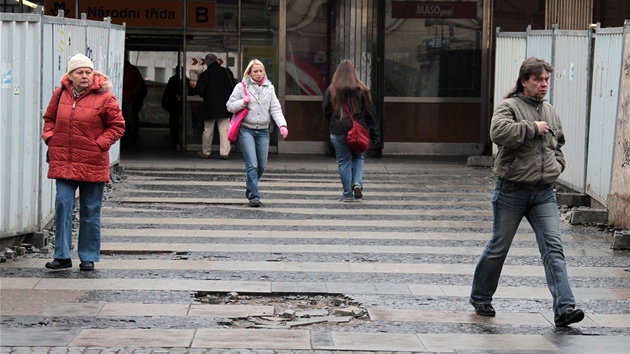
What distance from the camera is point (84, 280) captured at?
8484 mm

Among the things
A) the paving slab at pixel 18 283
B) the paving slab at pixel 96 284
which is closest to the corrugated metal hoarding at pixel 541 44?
the paving slab at pixel 96 284

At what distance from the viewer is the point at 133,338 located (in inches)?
264

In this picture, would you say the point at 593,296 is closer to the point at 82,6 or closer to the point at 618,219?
the point at 618,219

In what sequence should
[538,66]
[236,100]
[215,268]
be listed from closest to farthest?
1. [538,66]
2. [215,268]
3. [236,100]

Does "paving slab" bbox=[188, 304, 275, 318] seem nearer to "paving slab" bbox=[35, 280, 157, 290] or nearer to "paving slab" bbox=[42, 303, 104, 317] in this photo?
"paving slab" bbox=[42, 303, 104, 317]

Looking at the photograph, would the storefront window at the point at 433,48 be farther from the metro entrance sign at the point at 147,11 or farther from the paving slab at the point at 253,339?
the paving slab at the point at 253,339

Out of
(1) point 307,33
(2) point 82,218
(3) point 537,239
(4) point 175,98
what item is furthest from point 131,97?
(3) point 537,239

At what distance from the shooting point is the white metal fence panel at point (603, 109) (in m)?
11.7

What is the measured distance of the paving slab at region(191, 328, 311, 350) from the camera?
6.58 m

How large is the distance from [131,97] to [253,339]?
16073 millimetres

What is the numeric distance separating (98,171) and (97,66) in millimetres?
5404

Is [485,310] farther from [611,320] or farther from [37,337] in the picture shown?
[37,337]

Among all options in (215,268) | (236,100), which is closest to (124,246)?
(215,268)

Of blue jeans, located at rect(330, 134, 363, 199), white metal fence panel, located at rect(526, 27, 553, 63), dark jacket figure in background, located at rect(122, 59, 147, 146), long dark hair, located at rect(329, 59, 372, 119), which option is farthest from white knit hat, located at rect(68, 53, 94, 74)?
dark jacket figure in background, located at rect(122, 59, 147, 146)
